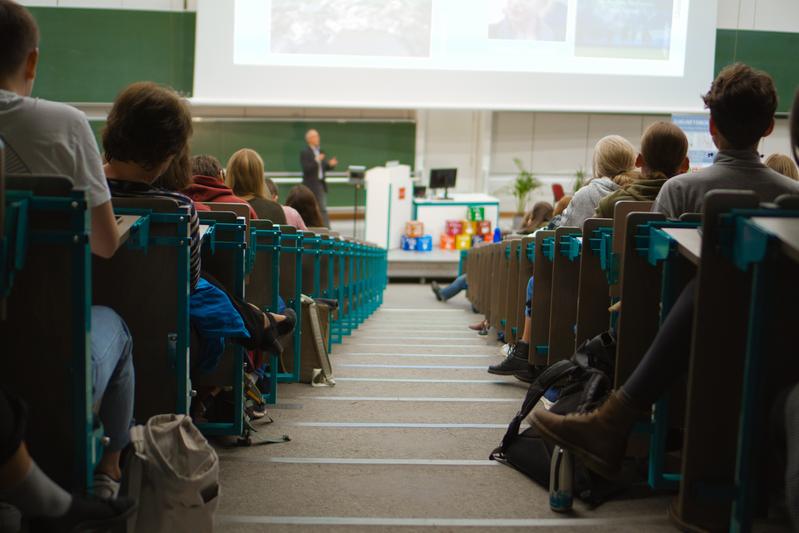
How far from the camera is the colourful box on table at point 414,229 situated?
12.0 meters

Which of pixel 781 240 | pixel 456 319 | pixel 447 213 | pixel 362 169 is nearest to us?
pixel 781 240

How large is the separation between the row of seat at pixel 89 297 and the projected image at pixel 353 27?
8140 millimetres

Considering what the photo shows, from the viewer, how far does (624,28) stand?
1104cm

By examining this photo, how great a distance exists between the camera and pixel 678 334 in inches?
72.3

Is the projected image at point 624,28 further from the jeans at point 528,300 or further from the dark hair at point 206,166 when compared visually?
the dark hair at point 206,166

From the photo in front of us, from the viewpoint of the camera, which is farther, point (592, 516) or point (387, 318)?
point (387, 318)

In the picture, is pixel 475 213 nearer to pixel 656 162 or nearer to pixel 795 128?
pixel 656 162

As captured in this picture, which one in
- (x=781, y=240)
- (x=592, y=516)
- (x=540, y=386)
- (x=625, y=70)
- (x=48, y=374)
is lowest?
(x=592, y=516)

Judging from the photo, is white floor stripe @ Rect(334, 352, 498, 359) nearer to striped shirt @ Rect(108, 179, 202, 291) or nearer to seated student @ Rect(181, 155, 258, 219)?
seated student @ Rect(181, 155, 258, 219)

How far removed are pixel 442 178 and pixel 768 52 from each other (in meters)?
4.74

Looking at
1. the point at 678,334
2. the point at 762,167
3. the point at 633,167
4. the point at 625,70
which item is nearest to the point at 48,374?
the point at 678,334

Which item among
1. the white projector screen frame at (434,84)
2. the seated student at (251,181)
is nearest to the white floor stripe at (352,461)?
the seated student at (251,181)

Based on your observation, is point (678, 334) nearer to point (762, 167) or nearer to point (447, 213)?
point (762, 167)

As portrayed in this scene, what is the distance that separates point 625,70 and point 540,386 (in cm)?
966
